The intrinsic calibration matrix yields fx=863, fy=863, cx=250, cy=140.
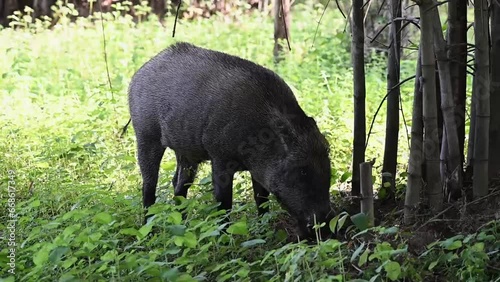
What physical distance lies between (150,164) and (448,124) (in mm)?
2530

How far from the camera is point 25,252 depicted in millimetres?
5117

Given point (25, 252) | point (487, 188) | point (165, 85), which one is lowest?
point (25, 252)

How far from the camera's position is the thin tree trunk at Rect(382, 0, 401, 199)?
5068mm

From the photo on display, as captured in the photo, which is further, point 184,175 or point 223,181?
point 184,175

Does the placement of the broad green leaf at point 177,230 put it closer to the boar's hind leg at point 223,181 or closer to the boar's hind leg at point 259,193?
the boar's hind leg at point 223,181

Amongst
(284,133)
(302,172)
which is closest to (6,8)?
(284,133)

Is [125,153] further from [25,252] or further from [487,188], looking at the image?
[487,188]

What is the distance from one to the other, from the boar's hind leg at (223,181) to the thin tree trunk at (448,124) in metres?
1.46

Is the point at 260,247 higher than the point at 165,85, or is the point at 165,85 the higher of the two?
the point at 165,85

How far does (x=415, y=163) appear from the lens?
4512 mm

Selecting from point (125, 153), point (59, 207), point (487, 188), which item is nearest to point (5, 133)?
point (125, 153)

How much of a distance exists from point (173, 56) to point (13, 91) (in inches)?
165

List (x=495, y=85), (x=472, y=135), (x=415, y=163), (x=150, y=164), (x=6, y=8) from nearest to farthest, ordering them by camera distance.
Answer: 1. (x=415, y=163)
2. (x=495, y=85)
3. (x=472, y=135)
4. (x=150, y=164)
5. (x=6, y=8)

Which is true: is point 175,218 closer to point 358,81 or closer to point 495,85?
point 358,81
